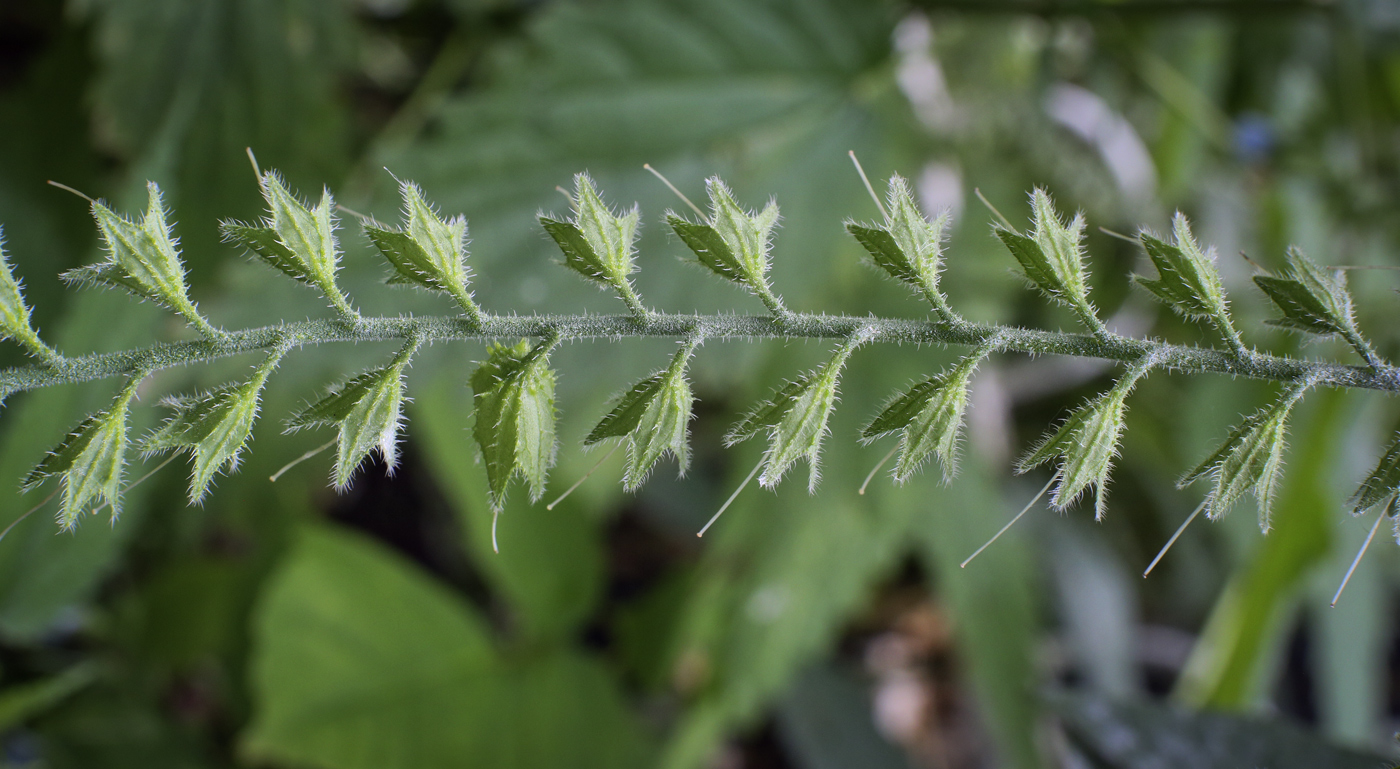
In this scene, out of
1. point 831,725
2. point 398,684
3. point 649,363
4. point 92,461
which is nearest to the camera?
point 92,461

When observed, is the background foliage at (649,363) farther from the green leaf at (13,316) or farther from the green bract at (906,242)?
the green bract at (906,242)

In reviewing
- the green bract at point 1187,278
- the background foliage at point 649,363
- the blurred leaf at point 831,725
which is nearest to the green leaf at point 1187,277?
the green bract at point 1187,278

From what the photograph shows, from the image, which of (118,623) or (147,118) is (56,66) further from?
(118,623)

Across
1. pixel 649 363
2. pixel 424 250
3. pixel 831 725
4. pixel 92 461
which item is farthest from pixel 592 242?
pixel 831 725

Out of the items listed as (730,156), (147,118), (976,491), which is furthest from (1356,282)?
(147,118)

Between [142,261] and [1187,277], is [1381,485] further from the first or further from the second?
[142,261]
